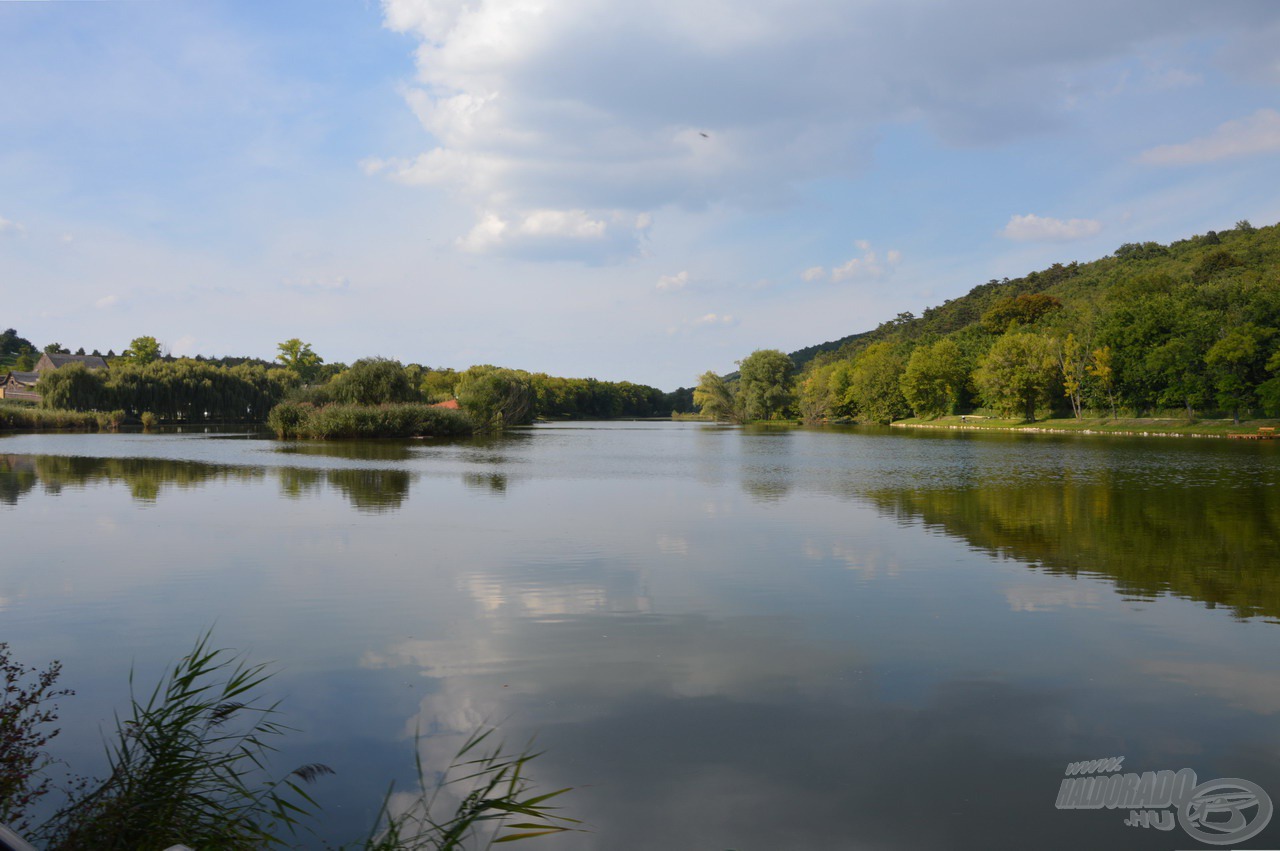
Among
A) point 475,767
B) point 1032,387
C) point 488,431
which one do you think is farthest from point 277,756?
point 1032,387

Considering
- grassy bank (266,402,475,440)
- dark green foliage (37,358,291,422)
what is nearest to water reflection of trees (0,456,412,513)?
grassy bank (266,402,475,440)

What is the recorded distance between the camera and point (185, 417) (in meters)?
74.1

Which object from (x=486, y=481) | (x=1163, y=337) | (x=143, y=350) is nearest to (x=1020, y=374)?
(x=1163, y=337)

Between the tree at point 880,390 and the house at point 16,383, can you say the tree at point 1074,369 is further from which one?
the house at point 16,383

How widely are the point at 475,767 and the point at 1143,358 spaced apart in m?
61.9

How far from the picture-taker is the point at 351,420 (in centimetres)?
4406

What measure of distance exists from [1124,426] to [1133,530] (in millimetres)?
48643

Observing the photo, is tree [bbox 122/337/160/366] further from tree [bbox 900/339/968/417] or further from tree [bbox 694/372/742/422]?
tree [bbox 900/339/968/417]

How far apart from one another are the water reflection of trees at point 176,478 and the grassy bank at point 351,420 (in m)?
15.5

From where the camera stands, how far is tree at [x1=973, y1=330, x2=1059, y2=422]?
64.8m

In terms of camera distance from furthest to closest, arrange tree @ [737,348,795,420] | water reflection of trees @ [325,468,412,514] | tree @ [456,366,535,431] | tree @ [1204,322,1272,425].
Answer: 1. tree @ [737,348,795,420]
2. tree @ [456,366,535,431]
3. tree @ [1204,322,1272,425]
4. water reflection of trees @ [325,468,412,514]

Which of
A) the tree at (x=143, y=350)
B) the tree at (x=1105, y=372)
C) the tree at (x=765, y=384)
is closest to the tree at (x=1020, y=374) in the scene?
the tree at (x=1105, y=372)

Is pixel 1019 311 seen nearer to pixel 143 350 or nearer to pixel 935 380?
pixel 935 380

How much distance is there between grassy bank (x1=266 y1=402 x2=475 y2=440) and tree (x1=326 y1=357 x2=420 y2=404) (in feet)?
3.23
